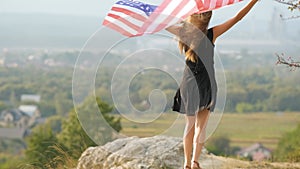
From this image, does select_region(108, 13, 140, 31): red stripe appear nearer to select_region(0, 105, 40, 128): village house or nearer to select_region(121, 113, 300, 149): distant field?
select_region(121, 113, 300, 149): distant field

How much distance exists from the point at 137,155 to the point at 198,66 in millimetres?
1482

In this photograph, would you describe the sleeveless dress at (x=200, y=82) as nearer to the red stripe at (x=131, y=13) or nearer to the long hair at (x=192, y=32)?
the long hair at (x=192, y=32)

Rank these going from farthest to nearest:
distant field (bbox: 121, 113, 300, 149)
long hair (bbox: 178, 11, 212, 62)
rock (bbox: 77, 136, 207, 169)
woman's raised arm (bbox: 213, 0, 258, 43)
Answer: distant field (bbox: 121, 113, 300, 149), rock (bbox: 77, 136, 207, 169), woman's raised arm (bbox: 213, 0, 258, 43), long hair (bbox: 178, 11, 212, 62)

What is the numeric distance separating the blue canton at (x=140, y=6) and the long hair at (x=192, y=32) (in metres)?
0.34

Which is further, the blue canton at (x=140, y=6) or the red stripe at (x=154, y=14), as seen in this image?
the blue canton at (x=140, y=6)

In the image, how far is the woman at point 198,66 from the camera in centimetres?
473

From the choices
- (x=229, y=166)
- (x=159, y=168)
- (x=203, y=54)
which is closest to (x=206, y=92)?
(x=203, y=54)

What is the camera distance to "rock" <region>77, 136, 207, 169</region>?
5773mm


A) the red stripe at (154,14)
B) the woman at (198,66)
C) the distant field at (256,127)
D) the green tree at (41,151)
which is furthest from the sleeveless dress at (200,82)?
the distant field at (256,127)

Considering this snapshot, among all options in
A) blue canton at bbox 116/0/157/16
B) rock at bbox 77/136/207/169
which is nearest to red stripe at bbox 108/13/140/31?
blue canton at bbox 116/0/157/16

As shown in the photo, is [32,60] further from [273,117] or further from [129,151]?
[129,151]

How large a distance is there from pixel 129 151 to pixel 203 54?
1588 millimetres

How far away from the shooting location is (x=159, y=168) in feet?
18.6

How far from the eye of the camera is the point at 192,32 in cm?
471
